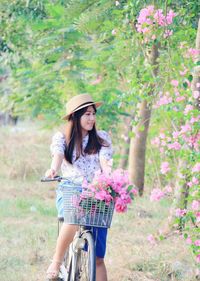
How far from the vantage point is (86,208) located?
17.2 feet

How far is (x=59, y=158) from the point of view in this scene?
18.6ft

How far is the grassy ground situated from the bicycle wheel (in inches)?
48.4

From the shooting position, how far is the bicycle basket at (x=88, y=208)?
17.1ft

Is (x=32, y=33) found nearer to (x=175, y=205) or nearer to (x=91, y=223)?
(x=175, y=205)

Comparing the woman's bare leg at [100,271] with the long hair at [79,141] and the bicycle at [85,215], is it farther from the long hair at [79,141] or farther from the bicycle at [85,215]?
the long hair at [79,141]

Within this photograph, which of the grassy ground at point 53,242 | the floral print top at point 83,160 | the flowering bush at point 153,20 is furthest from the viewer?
the flowering bush at point 153,20

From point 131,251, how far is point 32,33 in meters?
6.56

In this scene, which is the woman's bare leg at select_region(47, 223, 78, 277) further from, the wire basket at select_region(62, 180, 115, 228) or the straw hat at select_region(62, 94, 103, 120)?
the straw hat at select_region(62, 94, 103, 120)

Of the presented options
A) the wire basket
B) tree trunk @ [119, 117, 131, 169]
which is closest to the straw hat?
the wire basket

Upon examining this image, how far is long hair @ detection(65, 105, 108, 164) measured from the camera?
5.84 m

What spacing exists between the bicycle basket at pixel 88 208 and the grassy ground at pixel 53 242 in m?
1.68

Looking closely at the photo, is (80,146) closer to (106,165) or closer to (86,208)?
(106,165)

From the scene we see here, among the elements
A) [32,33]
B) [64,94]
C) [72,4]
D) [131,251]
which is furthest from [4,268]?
[32,33]

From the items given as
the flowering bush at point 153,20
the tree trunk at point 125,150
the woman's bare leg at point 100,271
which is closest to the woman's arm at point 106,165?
the woman's bare leg at point 100,271
